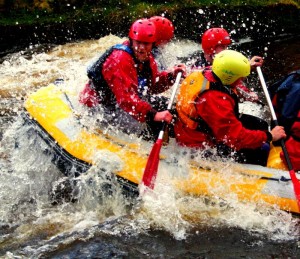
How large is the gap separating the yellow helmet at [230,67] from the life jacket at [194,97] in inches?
3.7

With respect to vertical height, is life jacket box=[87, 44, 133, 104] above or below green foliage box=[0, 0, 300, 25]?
below

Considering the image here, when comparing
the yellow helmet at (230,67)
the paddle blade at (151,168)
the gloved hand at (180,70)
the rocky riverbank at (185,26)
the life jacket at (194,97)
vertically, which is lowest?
the paddle blade at (151,168)

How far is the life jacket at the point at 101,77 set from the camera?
5.91 meters

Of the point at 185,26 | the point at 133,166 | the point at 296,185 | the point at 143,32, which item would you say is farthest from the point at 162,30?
the point at 185,26

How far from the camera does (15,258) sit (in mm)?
4840

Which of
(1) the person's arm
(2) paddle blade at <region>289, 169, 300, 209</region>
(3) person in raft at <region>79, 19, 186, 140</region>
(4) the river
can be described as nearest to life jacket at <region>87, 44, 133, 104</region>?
(3) person in raft at <region>79, 19, 186, 140</region>

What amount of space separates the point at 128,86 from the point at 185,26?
9128 millimetres

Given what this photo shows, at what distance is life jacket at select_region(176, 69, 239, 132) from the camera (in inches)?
202

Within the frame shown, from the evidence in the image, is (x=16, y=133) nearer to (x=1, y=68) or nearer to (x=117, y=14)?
(x=1, y=68)

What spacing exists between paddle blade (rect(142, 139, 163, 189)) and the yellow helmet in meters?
1.05

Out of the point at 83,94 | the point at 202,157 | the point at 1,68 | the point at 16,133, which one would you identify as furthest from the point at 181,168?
the point at 1,68

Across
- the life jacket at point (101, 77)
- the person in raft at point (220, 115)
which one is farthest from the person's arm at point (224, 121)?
the life jacket at point (101, 77)

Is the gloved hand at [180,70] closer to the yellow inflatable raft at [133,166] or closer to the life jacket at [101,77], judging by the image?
the life jacket at [101,77]

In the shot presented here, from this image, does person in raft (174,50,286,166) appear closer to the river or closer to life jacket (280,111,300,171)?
life jacket (280,111,300,171)
